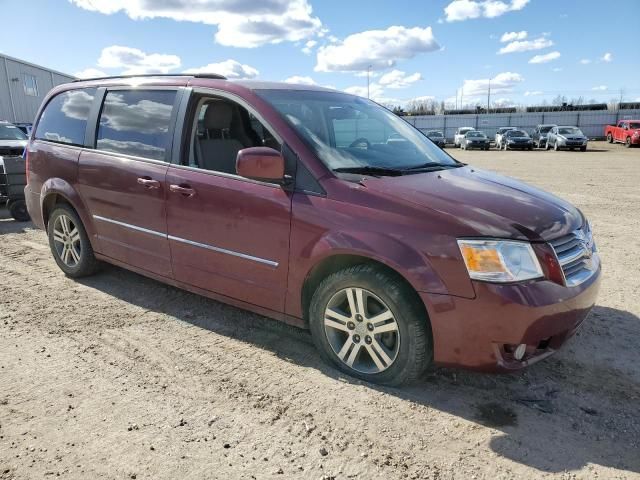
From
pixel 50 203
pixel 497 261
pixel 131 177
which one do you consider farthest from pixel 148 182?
pixel 497 261

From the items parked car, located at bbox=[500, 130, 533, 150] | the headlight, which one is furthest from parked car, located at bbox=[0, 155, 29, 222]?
parked car, located at bbox=[500, 130, 533, 150]

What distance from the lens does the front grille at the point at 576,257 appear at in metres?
2.78

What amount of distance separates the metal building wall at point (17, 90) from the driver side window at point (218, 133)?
28.9m

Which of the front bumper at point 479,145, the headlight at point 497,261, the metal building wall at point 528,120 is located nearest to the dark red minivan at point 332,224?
the headlight at point 497,261

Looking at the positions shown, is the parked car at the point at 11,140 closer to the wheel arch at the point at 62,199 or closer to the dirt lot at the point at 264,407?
the wheel arch at the point at 62,199

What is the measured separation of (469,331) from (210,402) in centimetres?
150

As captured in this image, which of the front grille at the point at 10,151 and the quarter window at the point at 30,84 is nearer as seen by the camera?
the front grille at the point at 10,151

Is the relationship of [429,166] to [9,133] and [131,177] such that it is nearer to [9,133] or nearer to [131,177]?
[131,177]

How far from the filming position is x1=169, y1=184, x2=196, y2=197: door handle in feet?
11.8

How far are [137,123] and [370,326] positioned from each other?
8.53 ft

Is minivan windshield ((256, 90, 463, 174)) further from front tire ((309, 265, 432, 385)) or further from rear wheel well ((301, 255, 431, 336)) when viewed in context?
front tire ((309, 265, 432, 385))

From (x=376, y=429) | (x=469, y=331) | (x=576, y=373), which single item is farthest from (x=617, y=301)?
(x=376, y=429)

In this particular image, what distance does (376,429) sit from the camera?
2.62 meters

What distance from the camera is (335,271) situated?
309 centimetres
